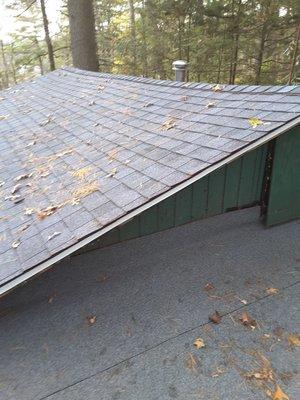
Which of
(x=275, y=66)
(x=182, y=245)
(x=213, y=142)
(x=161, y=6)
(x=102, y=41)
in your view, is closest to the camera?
(x=213, y=142)

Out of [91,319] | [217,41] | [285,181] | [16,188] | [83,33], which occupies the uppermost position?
[83,33]

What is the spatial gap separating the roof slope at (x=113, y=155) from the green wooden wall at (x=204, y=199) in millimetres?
1050

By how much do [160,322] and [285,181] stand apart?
2.82 metres

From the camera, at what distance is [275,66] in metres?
13.4

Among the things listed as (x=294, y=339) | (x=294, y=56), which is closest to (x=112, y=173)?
Result: (x=294, y=339)

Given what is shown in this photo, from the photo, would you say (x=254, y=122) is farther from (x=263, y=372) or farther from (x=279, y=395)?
(x=279, y=395)

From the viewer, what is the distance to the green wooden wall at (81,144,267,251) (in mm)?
4844

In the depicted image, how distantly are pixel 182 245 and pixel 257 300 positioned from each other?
4.76 ft

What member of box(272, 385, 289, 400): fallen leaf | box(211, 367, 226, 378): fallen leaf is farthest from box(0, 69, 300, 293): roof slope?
box(272, 385, 289, 400): fallen leaf

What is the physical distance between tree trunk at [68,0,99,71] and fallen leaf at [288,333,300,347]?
13.0 metres

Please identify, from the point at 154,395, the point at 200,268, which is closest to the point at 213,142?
the point at 200,268

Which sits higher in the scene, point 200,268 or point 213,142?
point 213,142

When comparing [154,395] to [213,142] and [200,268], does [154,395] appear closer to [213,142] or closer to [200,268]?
[200,268]

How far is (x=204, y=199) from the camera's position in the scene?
16.3 ft
